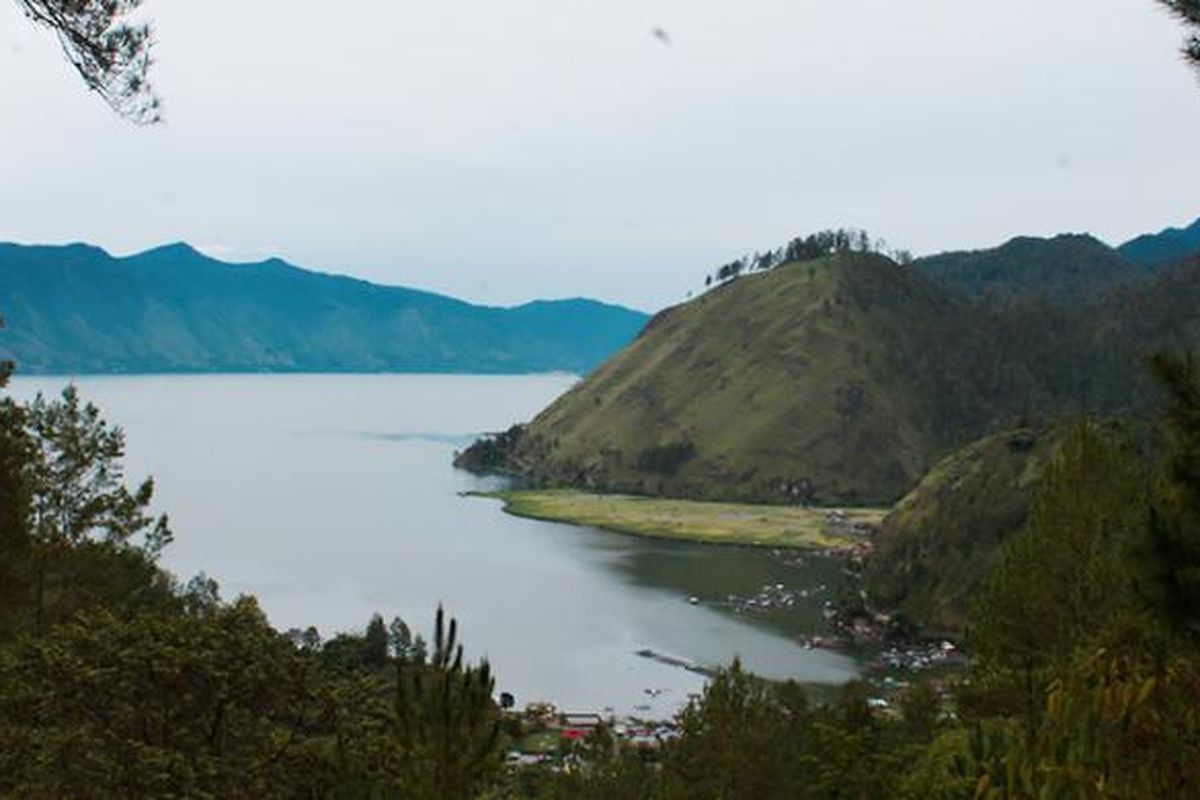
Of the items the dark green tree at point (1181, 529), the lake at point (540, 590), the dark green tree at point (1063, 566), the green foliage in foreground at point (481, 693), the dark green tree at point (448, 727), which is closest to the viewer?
the green foliage in foreground at point (481, 693)

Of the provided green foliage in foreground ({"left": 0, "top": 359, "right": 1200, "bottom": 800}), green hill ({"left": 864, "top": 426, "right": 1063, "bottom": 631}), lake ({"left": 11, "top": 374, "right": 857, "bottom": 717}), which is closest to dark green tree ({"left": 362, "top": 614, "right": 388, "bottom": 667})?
lake ({"left": 11, "top": 374, "right": 857, "bottom": 717})

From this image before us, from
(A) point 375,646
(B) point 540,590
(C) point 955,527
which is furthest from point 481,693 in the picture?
(C) point 955,527

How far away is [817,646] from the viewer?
11675 cm

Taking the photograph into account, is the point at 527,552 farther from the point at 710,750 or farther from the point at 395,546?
the point at 710,750

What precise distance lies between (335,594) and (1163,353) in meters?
125

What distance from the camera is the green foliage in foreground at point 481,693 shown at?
8.20m

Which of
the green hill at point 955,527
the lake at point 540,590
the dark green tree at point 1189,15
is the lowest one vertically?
the lake at point 540,590

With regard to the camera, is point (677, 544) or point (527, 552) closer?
point (527, 552)

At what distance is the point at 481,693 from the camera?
46.5ft

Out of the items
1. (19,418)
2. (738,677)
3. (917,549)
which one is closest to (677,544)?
(917,549)

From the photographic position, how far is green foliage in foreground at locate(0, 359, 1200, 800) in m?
8.20

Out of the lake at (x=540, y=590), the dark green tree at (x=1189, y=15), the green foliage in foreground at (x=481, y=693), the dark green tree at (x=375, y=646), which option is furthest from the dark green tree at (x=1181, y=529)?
the dark green tree at (x=375, y=646)

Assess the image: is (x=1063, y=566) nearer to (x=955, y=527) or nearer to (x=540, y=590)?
(x=540, y=590)

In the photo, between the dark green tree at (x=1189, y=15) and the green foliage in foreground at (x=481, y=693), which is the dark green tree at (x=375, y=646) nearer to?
the green foliage in foreground at (x=481, y=693)
